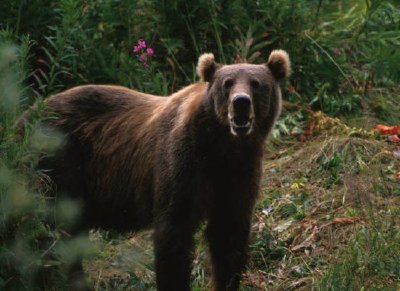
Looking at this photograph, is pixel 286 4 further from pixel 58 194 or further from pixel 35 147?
pixel 35 147

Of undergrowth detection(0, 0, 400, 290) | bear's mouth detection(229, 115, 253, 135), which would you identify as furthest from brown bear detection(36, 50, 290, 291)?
undergrowth detection(0, 0, 400, 290)

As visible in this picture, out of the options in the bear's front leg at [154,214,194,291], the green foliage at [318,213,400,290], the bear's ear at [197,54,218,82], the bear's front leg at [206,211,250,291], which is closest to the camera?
the green foliage at [318,213,400,290]

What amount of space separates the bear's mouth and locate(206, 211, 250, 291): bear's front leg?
0.62m

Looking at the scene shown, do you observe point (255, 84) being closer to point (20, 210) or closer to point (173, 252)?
point (173, 252)

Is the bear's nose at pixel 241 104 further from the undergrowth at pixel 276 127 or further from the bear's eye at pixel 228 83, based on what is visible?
Result: the undergrowth at pixel 276 127

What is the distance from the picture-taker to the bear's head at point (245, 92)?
18.4 feet

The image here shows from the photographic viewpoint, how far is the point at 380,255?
5.57 meters

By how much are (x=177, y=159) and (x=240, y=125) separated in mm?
457

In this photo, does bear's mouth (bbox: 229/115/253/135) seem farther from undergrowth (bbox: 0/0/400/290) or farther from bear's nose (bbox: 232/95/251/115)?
undergrowth (bbox: 0/0/400/290)

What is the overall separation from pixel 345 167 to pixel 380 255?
1954 mm

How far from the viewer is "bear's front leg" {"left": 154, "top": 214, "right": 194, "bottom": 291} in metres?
5.74

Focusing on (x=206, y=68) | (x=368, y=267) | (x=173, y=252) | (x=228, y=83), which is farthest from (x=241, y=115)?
(x=368, y=267)

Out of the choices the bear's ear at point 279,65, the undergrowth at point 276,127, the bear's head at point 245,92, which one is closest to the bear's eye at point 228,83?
the bear's head at point 245,92

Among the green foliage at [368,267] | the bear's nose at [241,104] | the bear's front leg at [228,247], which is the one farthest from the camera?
the bear's front leg at [228,247]
